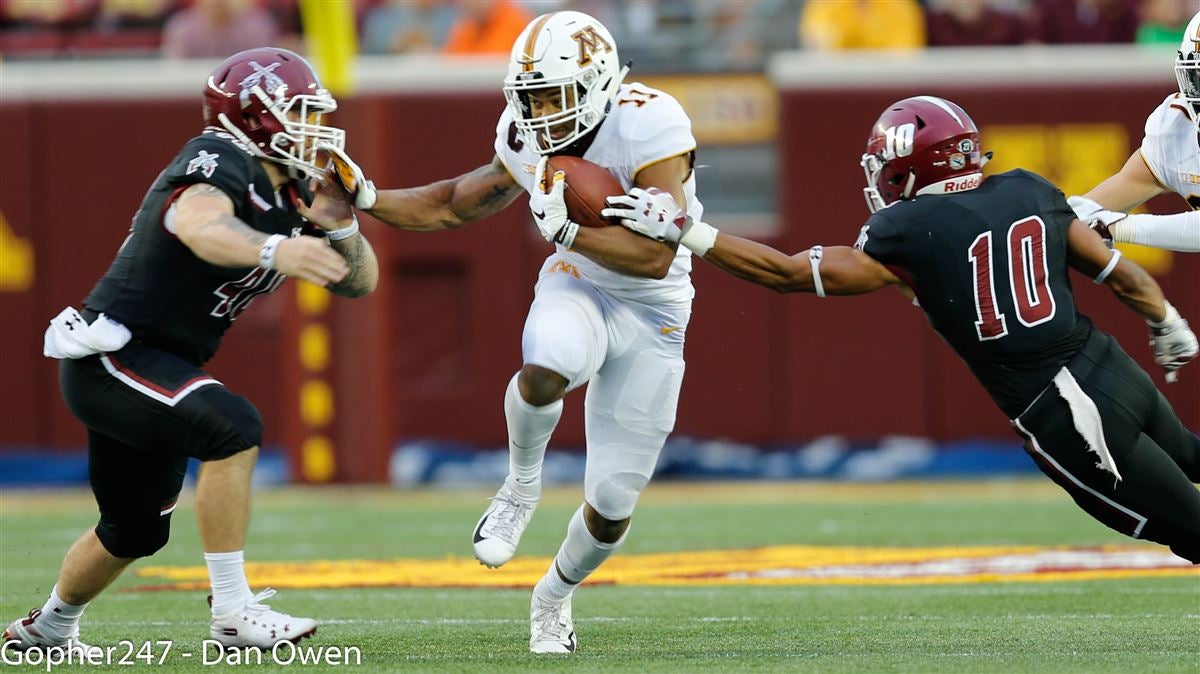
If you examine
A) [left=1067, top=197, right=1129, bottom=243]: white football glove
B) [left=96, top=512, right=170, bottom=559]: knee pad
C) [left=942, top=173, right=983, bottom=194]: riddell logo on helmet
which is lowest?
[left=96, top=512, right=170, bottom=559]: knee pad

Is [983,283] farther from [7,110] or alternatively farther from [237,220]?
[7,110]

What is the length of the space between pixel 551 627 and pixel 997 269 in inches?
65.1

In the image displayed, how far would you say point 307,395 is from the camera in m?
10.8

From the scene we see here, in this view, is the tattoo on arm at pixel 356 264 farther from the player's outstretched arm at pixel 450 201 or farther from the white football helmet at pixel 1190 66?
the white football helmet at pixel 1190 66

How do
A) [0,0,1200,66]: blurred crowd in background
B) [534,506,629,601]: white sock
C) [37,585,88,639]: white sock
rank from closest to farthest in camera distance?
[37,585,88,639]: white sock
[534,506,629,601]: white sock
[0,0,1200,66]: blurred crowd in background

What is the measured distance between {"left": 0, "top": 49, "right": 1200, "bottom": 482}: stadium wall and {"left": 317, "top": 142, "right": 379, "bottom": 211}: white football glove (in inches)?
225

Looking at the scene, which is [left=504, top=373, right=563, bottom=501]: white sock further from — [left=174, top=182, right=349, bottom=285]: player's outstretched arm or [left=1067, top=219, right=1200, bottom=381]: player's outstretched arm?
[left=1067, top=219, right=1200, bottom=381]: player's outstretched arm

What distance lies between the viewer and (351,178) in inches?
205

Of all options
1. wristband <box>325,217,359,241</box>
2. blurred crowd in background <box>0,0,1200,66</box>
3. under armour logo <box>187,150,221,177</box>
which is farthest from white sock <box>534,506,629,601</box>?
blurred crowd in background <box>0,0,1200,66</box>

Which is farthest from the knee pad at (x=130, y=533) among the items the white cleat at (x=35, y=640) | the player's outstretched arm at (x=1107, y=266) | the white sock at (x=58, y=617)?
the player's outstretched arm at (x=1107, y=266)

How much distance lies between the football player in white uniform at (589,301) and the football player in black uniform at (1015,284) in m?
0.24

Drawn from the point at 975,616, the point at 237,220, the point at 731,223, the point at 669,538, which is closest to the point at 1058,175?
the point at 731,223

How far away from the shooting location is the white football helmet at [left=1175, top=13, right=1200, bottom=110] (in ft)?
17.9

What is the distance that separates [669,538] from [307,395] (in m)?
3.13
